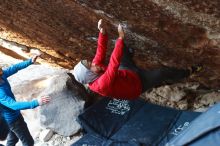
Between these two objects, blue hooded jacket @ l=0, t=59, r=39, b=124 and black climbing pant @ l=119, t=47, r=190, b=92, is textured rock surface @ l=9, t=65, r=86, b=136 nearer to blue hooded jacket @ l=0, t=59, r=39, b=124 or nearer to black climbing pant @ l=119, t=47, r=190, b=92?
blue hooded jacket @ l=0, t=59, r=39, b=124

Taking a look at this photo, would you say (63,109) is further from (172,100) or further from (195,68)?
(195,68)

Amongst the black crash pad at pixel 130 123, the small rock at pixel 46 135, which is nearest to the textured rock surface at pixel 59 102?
the small rock at pixel 46 135

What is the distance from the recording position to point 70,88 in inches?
275

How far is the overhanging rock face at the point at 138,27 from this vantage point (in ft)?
13.9

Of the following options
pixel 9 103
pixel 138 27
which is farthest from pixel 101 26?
pixel 9 103

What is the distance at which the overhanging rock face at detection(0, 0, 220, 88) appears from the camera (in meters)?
4.24

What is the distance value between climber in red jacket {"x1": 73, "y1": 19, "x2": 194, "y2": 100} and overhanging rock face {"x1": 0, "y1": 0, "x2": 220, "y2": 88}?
0.21 m

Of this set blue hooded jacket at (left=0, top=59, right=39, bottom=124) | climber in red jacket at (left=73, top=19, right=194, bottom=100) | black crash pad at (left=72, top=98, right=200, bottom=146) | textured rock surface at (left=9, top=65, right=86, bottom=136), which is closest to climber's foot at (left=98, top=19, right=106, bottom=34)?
climber in red jacket at (left=73, top=19, right=194, bottom=100)

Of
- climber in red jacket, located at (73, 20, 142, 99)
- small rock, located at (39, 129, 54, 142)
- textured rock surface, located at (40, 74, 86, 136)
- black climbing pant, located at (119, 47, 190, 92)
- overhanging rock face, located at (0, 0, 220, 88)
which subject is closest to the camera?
overhanging rock face, located at (0, 0, 220, 88)

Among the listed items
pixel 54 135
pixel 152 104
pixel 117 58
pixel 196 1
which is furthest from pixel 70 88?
pixel 196 1

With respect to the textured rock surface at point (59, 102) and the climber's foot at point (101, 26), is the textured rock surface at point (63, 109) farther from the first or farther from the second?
the climber's foot at point (101, 26)

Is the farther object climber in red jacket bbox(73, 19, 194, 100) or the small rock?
the small rock

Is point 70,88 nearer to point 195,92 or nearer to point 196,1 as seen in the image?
point 195,92

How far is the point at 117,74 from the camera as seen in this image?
4906 mm
